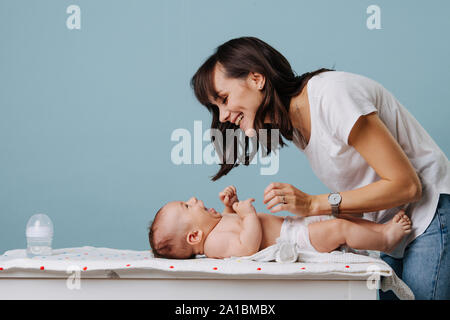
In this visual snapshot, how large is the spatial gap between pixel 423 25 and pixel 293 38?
0.61 meters

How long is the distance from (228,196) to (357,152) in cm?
43

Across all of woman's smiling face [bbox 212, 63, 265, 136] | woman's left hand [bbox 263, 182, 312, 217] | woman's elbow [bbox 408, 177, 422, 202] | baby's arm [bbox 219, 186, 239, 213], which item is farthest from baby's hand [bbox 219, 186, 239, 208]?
woman's elbow [bbox 408, 177, 422, 202]

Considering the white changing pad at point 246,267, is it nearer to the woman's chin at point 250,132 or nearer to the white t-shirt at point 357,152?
the white t-shirt at point 357,152

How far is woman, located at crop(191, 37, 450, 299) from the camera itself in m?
1.26

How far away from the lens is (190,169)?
8.44ft

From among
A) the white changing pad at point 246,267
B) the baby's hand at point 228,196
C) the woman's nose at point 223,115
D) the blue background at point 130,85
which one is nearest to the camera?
the white changing pad at point 246,267

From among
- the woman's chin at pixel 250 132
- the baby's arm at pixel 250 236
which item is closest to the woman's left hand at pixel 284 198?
the baby's arm at pixel 250 236

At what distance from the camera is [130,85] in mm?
2646

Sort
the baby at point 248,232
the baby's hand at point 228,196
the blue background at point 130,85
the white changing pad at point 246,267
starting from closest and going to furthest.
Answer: the white changing pad at point 246,267 < the baby at point 248,232 < the baby's hand at point 228,196 < the blue background at point 130,85

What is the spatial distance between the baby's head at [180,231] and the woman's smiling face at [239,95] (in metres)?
0.27

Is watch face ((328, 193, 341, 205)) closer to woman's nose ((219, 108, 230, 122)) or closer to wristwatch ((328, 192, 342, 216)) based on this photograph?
wristwatch ((328, 192, 342, 216))

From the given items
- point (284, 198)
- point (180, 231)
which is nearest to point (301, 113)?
point (284, 198)

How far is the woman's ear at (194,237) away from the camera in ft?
4.77

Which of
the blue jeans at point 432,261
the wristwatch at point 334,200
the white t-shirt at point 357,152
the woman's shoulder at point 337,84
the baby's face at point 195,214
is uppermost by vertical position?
the woman's shoulder at point 337,84
